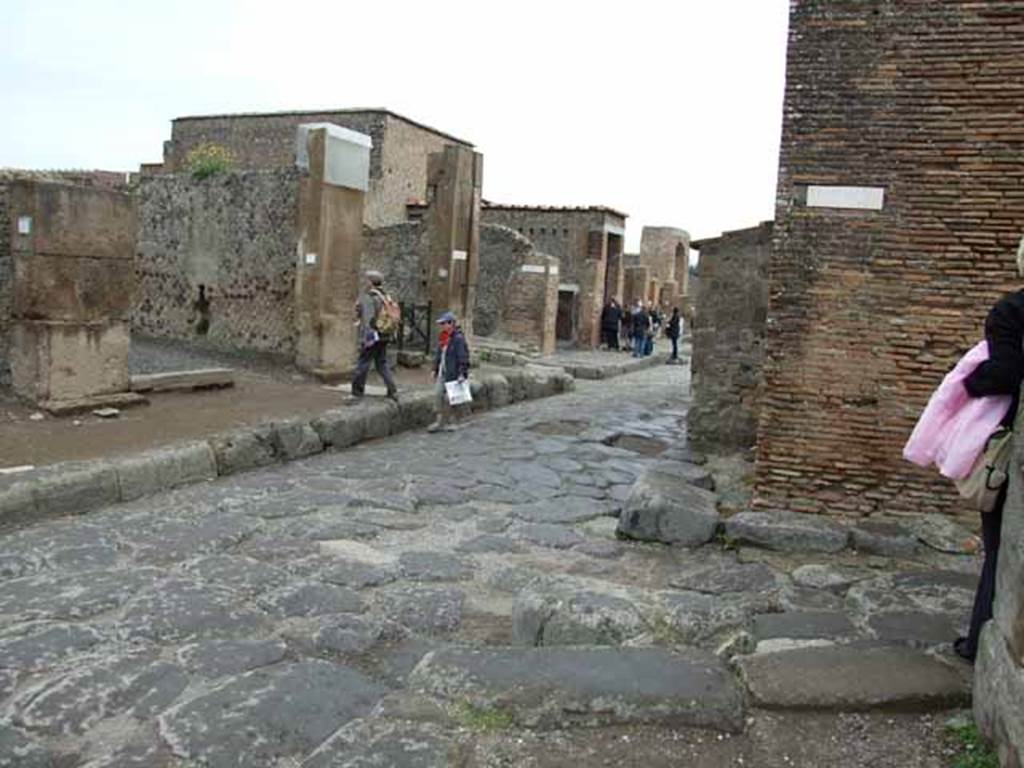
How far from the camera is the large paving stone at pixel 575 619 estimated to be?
400 cm

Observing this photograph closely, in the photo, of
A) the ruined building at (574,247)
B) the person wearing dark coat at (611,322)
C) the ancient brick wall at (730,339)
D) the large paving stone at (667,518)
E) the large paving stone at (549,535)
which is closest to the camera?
the large paving stone at (667,518)

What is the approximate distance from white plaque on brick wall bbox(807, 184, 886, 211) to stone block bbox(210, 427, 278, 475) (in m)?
5.31

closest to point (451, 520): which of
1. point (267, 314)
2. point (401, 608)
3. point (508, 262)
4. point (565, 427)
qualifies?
point (401, 608)

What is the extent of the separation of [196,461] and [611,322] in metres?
21.2

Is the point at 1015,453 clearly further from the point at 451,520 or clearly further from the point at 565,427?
the point at 565,427

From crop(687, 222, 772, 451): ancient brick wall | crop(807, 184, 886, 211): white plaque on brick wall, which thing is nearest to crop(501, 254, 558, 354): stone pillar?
crop(687, 222, 772, 451): ancient brick wall

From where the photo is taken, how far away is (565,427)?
38.4 ft

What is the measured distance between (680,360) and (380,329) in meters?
19.1

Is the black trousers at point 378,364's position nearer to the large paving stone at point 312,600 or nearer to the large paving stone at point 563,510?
the large paving stone at point 563,510

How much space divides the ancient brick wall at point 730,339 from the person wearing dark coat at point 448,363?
2736mm

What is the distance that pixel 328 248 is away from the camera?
484 inches

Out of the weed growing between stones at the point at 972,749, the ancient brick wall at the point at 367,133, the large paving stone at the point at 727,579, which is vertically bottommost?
the large paving stone at the point at 727,579

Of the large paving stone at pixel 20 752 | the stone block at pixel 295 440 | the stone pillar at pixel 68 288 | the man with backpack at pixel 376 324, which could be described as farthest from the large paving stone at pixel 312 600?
the man with backpack at pixel 376 324

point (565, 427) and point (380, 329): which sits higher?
point (380, 329)
